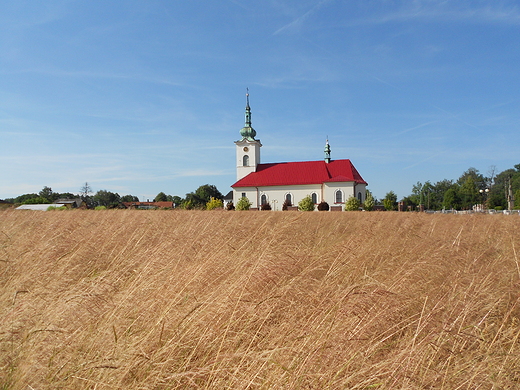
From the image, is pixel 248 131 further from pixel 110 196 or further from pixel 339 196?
pixel 110 196

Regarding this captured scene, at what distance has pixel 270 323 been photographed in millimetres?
2656

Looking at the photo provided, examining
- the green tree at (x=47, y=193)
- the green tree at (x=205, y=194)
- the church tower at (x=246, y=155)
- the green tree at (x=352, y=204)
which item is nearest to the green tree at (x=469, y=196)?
the green tree at (x=352, y=204)

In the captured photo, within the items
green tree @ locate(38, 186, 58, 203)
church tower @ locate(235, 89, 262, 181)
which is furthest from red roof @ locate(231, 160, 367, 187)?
green tree @ locate(38, 186, 58, 203)

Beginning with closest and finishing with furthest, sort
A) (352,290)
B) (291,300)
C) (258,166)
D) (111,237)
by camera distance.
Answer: (352,290), (291,300), (111,237), (258,166)

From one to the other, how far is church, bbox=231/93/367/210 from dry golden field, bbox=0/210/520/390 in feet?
155

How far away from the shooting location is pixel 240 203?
159ft

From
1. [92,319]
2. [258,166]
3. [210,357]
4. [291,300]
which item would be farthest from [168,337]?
[258,166]

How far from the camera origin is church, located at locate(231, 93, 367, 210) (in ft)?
169

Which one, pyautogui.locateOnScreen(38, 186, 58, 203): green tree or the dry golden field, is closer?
the dry golden field

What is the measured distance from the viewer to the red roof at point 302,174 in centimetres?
5278

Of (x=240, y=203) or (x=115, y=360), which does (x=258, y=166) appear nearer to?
(x=240, y=203)

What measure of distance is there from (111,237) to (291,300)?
437 centimetres

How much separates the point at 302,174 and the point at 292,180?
6.22 ft

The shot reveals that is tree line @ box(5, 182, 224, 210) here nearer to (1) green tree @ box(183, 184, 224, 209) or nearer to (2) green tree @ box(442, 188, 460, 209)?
(1) green tree @ box(183, 184, 224, 209)
